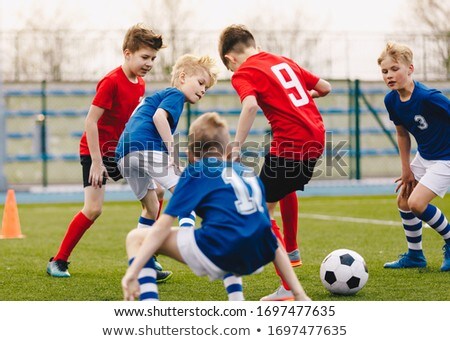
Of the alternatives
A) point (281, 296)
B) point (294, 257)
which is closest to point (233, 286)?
point (281, 296)

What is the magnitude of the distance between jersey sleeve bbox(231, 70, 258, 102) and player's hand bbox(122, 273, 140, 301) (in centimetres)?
180

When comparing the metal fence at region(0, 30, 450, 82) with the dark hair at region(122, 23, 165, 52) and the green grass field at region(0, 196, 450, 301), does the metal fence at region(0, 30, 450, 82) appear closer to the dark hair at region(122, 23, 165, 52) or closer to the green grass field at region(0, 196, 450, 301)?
the green grass field at region(0, 196, 450, 301)

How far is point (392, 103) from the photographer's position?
21.6ft

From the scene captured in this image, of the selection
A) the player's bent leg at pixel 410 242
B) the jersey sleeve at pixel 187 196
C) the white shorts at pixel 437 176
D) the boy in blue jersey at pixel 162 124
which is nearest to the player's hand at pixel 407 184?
the player's bent leg at pixel 410 242

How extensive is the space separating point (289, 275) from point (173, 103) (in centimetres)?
181

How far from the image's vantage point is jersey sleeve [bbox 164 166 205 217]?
4270mm

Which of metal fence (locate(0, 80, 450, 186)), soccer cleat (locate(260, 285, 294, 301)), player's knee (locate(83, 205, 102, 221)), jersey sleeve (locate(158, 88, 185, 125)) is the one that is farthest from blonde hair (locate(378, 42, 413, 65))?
metal fence (locate(0, 80, 450, 186))

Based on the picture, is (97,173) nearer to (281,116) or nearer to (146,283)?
(281,116)

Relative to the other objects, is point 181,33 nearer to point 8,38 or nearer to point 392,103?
point 8,38

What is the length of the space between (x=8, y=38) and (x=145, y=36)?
15.2 m

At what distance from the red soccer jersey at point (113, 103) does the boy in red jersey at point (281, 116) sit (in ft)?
3.43

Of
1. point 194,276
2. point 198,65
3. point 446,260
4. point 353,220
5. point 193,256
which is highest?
point 198,65

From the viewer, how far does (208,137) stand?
14.1 ft
